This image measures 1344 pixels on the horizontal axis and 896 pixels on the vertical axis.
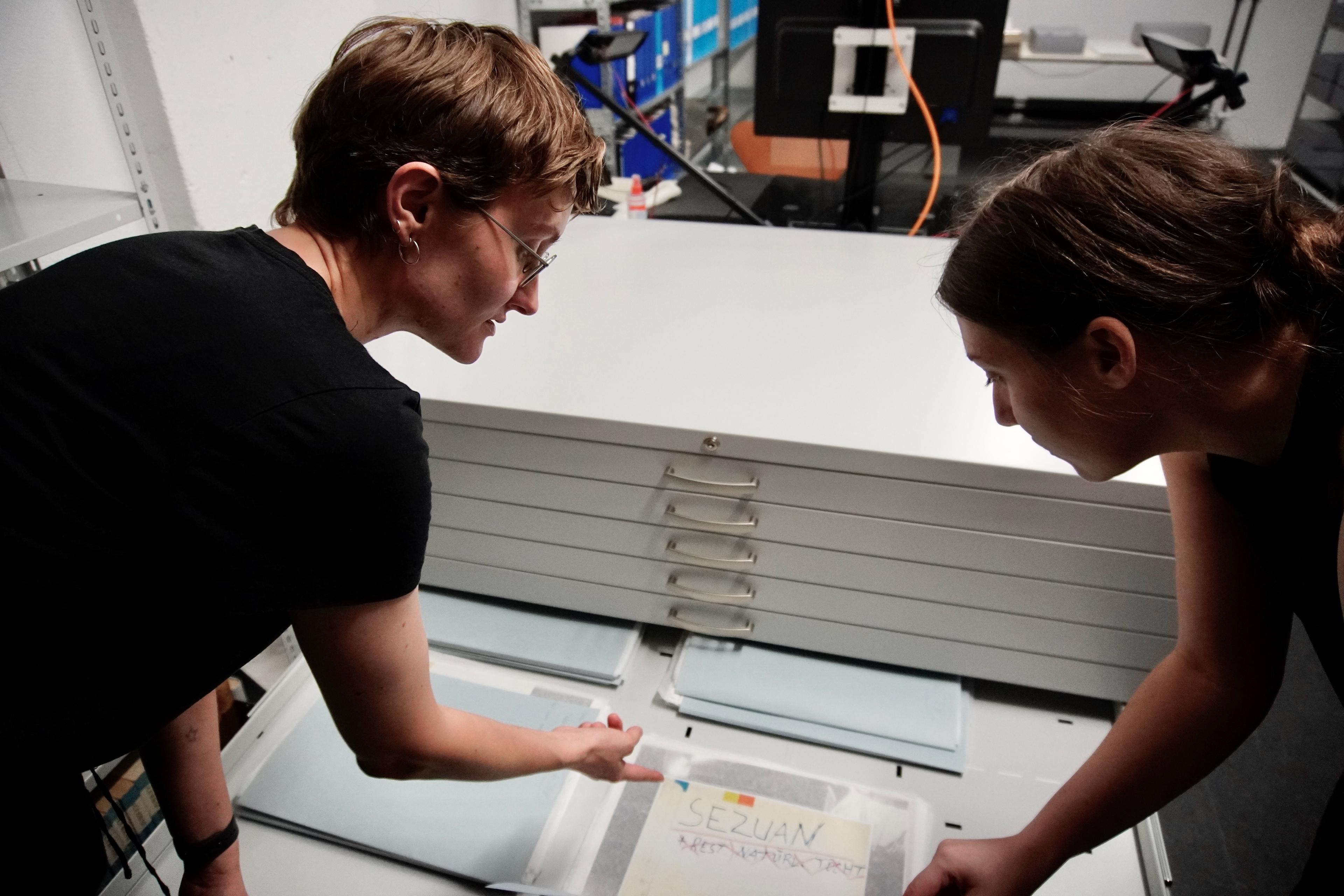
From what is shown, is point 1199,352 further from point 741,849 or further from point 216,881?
point 216,881

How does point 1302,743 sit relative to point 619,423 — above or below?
below

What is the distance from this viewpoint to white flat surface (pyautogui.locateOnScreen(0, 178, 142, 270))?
72 cm

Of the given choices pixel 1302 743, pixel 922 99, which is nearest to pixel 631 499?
pixel 922 99

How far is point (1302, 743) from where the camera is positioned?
4.61 feet

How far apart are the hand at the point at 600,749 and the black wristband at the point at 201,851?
328 millimetres

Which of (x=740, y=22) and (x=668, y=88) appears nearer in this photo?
(x=668, y=88)

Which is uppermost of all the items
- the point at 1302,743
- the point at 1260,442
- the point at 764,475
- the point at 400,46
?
the point at 400,46

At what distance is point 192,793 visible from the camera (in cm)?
76

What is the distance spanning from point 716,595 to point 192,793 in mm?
533

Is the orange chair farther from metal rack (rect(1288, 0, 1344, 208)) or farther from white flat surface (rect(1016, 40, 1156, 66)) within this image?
white flat surface (rect(1016, 40, 1156, 66))

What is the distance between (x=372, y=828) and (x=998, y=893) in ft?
1.86

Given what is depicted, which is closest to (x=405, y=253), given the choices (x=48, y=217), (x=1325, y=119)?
(x=48, y=217)

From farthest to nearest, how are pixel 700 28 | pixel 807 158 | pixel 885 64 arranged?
1. pixel 700 28
2. pixel 807 158
3. pixel 885 64

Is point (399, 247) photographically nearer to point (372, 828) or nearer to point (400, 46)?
point (400, 46)
